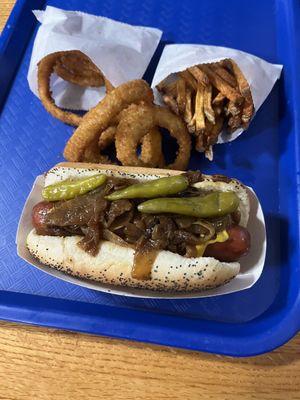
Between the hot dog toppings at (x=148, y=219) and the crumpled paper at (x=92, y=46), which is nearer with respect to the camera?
the hot dog toppings at (x=148, y=219)

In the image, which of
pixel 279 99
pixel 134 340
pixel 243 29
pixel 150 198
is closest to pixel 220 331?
pixel 134 340

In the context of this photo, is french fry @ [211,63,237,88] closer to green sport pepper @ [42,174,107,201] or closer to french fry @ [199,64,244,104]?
french fry @ [199,64,244,104]

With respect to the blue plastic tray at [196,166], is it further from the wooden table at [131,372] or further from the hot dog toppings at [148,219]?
the hot dog toppings at [148,219]

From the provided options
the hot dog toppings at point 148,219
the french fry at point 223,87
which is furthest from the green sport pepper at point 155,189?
the french fry at point 223,87

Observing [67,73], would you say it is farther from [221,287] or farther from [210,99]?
[221,287]

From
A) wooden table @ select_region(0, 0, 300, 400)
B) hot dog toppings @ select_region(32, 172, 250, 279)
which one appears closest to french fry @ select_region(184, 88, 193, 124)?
hot dog toppings @ select_region(32, 172, 250, 279)

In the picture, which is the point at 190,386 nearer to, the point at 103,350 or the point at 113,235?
the point at 103,350

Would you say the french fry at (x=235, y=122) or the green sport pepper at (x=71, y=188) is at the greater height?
the french fry at (x=235, y=122)
